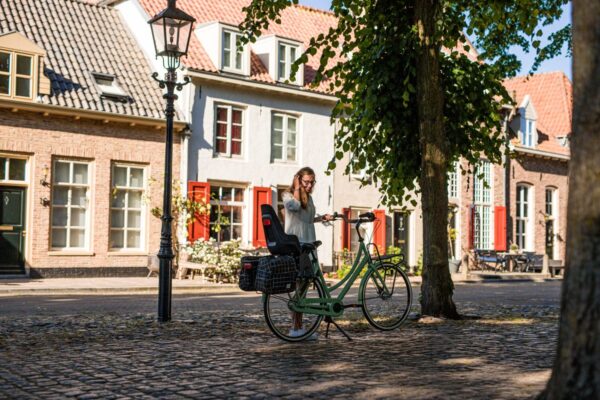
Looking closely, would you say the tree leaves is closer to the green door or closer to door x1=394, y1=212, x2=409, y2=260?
the green door

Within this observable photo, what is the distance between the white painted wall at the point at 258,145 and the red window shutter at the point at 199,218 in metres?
0.32

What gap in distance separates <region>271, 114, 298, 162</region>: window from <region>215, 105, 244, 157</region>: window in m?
1.32

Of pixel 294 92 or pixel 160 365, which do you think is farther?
pixel 294 92

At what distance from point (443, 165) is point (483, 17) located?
2.22 meters

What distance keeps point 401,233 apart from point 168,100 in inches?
783

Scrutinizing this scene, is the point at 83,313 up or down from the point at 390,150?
down

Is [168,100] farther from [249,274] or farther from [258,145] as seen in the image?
[258,145]

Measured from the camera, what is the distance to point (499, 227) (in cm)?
3269

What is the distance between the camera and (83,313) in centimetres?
1140

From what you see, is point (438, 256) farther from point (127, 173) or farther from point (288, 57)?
point (288, 57)

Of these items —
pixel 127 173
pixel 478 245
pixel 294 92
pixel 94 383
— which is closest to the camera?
pixel 94 383

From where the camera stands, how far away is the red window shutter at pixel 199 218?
22.8 metres

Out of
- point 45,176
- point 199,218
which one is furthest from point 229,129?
point 45,176

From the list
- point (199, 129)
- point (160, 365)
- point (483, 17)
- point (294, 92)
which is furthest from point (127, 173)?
point (160, 365)
